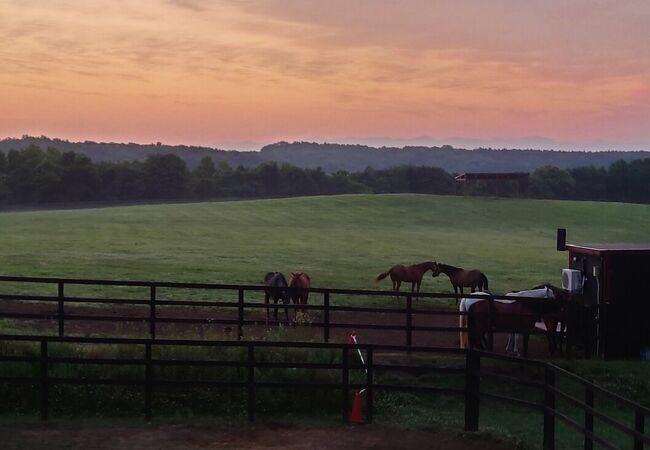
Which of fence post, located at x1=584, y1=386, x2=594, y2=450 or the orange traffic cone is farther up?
fence post, located at x1=584, y1=386, x2=594, y2=450

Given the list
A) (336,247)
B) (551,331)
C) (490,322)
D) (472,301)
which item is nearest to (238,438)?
(490,322)

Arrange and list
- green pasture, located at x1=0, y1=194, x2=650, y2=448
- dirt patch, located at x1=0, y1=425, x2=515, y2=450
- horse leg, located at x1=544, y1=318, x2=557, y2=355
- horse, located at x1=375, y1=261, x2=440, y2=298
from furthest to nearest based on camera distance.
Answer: horse, located at x1=375, y1=261, x2=440, y2=298 → horse leg, located at x1=544, y1=318, x2=557, y2=355 → green pasture, located at x1=0, y1=194, x2=650, y2=448 → dirt patch, located at x1=0, y1=425, x2=515, y2=450

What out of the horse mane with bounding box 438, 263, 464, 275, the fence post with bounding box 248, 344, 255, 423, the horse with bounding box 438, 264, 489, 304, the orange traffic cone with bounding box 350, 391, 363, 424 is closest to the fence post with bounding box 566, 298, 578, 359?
the orange traffic cone with bounding box 350, 391, 363, 424

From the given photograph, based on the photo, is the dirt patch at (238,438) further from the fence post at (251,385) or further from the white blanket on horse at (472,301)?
the white blanket on horse at (472,301)

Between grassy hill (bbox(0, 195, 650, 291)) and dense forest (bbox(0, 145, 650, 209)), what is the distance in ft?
66.6

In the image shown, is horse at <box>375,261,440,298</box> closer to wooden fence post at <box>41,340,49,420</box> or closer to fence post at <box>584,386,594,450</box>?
wooden fence post at <box>41,340,49,420</box>

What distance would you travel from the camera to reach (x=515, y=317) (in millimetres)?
14641

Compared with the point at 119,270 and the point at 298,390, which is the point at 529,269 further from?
the point at 298,390

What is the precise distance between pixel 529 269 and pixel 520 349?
17.4 m

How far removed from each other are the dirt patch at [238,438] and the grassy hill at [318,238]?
52.4 feet

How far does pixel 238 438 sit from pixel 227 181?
353ft

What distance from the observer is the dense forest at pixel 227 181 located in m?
96.6

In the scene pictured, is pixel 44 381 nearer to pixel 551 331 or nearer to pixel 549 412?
pixel 549 412

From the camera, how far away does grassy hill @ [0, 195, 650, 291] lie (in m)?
29.1
